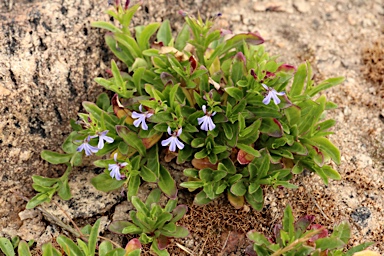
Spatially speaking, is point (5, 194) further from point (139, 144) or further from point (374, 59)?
point (374, 59)

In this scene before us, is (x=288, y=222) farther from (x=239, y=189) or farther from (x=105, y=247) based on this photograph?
(x=105, y=247)

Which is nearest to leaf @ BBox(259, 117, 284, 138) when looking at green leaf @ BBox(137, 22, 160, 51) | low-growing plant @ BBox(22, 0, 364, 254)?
low-growing plant @ BBox(22, 0, 364, 254)

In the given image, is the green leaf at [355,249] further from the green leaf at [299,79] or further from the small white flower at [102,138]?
the small white flower at [102,138]

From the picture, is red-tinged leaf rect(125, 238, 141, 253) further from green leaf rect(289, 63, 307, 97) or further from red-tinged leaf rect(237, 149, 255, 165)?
green leaf rect(289, 63, 307, 97)

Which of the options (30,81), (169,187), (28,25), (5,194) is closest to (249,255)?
(169,187)

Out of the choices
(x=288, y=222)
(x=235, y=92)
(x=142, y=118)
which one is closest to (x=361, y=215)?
(x=288, y=222)
